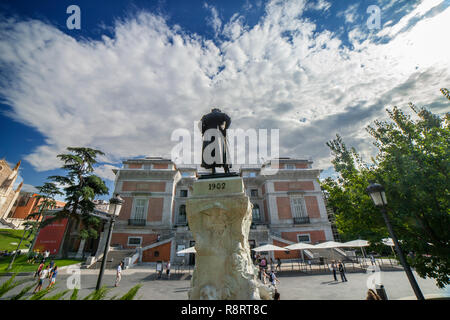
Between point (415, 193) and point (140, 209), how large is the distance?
25.7 metres

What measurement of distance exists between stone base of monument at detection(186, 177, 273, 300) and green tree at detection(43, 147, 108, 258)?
68.0ft

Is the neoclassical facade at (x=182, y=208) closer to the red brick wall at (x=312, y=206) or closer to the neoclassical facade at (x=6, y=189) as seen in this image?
the red brick wall at (x=312, y=206)

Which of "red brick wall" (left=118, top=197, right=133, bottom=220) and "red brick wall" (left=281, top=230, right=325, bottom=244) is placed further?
"red brick wall" (left=281, top=230, right=325, bottom=244)

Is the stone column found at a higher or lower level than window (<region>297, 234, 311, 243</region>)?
lower

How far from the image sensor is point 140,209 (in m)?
24.6

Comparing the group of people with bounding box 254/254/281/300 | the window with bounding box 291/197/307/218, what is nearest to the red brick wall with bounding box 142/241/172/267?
the group of people with bounding box 254/254/281/300

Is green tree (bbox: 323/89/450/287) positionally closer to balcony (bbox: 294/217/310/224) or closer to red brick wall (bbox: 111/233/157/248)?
balcony (bbox: 294/217/310/224)

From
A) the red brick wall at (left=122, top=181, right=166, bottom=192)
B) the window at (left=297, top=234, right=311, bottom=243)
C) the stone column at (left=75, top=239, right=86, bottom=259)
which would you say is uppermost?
the red brick wall at (left=122, top=181, right=166, bottom=192)

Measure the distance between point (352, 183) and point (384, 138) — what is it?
215 centimetres

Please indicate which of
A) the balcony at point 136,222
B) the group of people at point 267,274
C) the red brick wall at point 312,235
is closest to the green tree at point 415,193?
the group of people at point 267,274

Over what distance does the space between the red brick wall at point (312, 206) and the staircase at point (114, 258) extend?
855 inches

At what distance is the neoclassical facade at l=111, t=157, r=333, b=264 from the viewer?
854 inches
